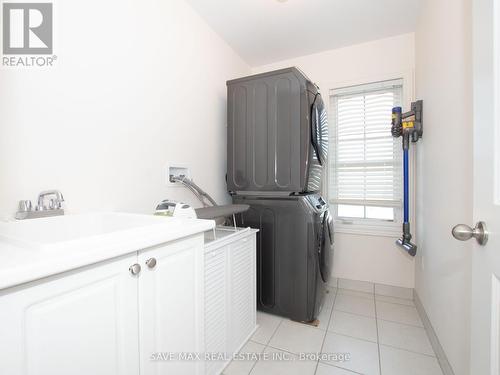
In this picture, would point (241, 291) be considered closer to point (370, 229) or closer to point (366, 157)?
point (370, 229)

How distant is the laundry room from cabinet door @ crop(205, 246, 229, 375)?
0.01 m

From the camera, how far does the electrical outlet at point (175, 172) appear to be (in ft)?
5.47

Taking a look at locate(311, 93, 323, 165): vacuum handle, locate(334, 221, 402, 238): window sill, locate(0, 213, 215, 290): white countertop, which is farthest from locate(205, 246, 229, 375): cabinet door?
locate(334, 221, 402, 238): window sill

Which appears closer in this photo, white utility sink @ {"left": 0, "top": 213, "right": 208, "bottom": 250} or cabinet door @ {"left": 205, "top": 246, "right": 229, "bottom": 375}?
white utility sink @ {"left": 0, "top": 213, "right": 208, "bottom": 250}

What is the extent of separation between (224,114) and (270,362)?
1994 millimetres

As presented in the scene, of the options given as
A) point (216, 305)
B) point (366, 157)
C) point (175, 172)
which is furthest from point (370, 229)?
point (175, 172)

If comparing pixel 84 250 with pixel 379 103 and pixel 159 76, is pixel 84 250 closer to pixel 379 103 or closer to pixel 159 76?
pixel 159 76

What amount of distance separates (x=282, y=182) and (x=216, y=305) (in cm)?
97

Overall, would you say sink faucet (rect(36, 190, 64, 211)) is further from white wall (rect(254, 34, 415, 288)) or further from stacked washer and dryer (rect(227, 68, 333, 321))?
white wall (rect(254, 34, 415, 288))

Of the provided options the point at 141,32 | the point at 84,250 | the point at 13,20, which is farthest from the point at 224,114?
the point at 84,250

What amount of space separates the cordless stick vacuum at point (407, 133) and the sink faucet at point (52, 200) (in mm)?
2388

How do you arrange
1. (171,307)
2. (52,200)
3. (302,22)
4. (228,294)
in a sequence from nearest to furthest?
(171,307), (52,200), (228,294), (302,22)

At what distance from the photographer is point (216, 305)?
4.35 feet

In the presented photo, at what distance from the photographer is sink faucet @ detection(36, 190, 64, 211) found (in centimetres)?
102
